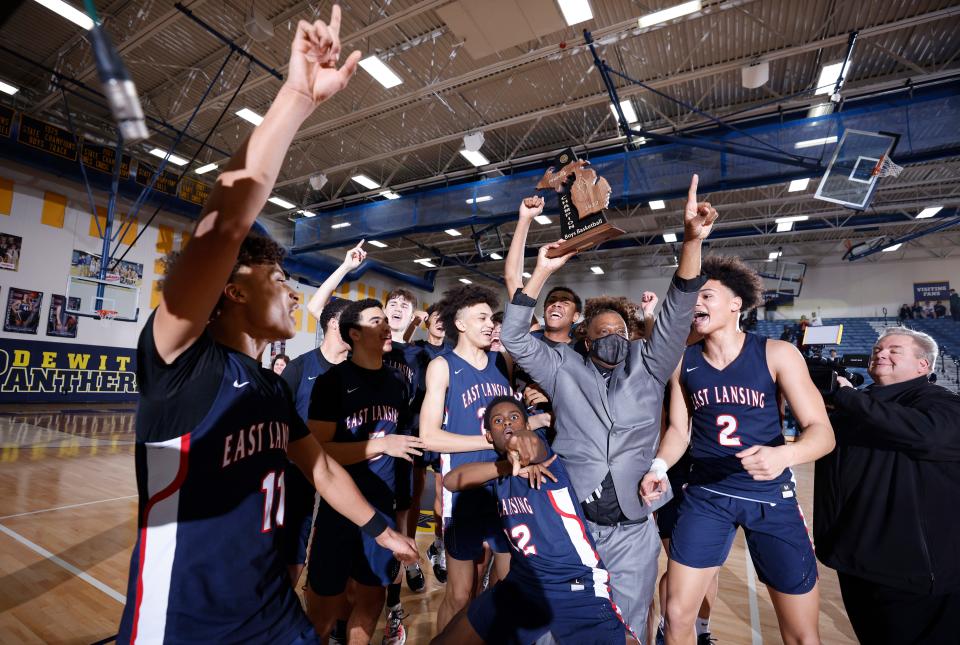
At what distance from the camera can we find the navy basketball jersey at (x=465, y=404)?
9.62 feet

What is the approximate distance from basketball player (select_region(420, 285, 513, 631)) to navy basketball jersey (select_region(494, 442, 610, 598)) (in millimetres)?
502

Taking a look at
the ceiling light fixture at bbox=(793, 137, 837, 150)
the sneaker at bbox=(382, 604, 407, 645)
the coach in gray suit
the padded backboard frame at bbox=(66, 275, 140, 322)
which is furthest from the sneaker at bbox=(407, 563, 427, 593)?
the padded backboard frame at bbox=(66, 275, 140, 322)

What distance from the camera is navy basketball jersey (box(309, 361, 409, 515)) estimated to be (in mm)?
2705

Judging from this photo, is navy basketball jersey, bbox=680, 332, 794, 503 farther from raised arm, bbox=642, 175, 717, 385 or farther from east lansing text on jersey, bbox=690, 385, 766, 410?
raised arm, bbox=642, 175, 717, 385

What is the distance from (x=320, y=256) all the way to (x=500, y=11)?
1209cm

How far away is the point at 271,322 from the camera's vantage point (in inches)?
57.2

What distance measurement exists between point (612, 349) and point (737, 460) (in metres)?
0.82

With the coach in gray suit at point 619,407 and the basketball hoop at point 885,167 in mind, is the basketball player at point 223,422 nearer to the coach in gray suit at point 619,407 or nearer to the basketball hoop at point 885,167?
the coach in gray suit at point 619,407

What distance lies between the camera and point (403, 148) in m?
11.5

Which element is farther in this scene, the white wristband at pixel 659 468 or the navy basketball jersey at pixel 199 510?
the white wristband at pixel 659 468

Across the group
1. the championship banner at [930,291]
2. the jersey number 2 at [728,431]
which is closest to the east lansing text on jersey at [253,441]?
the jersey number 2 at [728,431]

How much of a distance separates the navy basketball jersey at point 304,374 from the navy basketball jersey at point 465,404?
37.8 inches

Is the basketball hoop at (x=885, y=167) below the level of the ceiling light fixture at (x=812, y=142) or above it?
below

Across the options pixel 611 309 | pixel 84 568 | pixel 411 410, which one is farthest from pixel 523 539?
pixel 84 568
